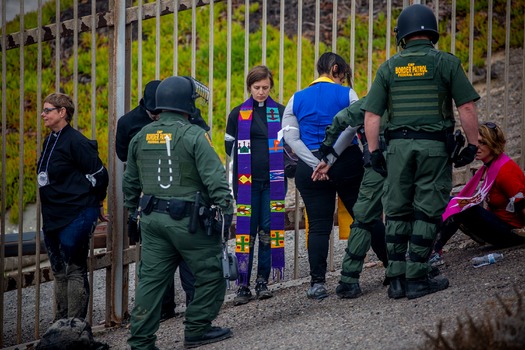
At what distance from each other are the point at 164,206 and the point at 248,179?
4.37ft

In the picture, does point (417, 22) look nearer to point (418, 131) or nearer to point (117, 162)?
point (418, 131)

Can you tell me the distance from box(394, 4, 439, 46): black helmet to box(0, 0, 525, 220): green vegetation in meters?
6.24

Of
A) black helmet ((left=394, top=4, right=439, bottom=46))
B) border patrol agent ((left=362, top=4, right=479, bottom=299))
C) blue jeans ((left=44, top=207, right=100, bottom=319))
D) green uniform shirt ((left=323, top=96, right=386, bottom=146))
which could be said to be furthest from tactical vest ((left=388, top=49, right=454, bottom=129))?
blue jeans ((left=44, top=207, right=100, bottom=319))

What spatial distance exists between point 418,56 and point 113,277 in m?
3.06

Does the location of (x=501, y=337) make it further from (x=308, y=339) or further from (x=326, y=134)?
(x=326, y=134)

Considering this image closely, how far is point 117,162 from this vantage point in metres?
7.04

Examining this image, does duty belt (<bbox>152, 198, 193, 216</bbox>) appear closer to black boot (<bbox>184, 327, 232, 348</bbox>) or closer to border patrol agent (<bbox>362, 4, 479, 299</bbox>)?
black boot (<bbox>184, 327, 232, 348</bbox>)

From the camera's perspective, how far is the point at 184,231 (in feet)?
18.1

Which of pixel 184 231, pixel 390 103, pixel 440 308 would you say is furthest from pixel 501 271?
pixel 184 231

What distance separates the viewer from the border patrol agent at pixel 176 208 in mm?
5504

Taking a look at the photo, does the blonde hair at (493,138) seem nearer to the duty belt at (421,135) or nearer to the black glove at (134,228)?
the duty belt at (421,135)

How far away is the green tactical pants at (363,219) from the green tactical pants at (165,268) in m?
1.06

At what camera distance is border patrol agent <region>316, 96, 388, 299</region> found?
6141mm

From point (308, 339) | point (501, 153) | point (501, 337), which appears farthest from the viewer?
point (501, 153)
